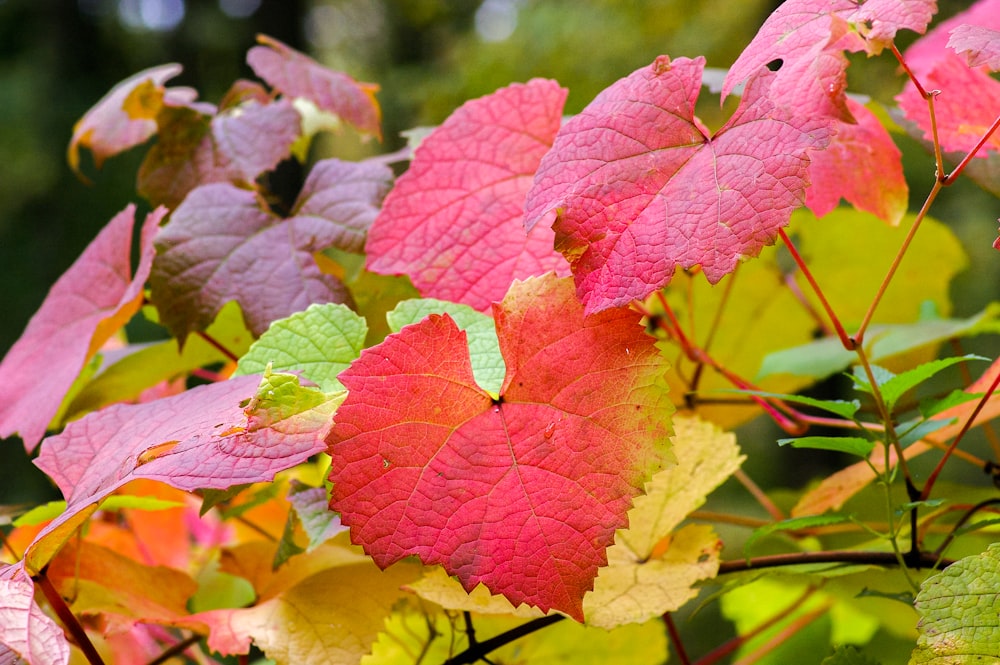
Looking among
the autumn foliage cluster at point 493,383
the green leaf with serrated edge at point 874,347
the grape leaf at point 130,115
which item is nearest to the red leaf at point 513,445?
the autumn foliage cluster at point 493,383

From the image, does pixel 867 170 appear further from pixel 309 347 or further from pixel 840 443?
pixel 309 347

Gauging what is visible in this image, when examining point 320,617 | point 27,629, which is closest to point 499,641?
point 320,617

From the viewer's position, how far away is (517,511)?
0.99 feet

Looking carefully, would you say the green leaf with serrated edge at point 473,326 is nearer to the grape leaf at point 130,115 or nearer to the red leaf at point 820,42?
the red leaf at point 820,42

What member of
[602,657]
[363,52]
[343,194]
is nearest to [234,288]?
[343,194]

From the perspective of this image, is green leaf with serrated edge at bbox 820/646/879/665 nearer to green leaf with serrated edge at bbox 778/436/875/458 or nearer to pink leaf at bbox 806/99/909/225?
green leaf with serrated edge at bbox 778/436/875/458

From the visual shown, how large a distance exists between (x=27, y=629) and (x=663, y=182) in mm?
264

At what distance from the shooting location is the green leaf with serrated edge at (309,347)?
35cm

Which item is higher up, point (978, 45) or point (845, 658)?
point (978, 45)

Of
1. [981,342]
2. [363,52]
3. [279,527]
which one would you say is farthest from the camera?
[363,52]

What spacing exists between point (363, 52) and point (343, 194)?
223 inches

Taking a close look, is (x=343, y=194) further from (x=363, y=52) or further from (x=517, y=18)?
(x=363, y=52)

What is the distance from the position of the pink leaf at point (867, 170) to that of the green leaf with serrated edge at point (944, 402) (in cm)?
10

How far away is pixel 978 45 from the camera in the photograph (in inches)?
11.3
